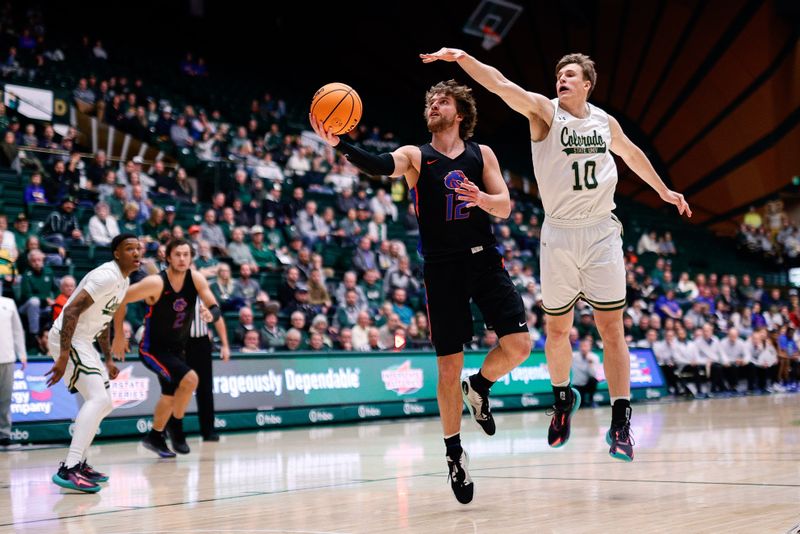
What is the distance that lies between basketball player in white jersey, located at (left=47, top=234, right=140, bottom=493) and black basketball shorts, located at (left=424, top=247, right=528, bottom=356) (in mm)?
2763

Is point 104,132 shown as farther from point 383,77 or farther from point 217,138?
point 383,77

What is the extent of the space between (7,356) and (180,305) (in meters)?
2.85

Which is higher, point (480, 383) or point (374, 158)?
point (374, 158)

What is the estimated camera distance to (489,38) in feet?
88.8

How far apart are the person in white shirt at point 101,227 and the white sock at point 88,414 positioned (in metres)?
8.18

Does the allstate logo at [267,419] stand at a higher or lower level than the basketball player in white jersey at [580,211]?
lower

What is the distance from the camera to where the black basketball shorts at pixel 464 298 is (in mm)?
5641

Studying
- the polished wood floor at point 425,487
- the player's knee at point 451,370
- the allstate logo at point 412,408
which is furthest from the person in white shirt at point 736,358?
the player's knee at point 451,370

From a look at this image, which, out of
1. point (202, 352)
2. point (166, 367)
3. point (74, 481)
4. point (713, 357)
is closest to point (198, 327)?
point (202, 352)

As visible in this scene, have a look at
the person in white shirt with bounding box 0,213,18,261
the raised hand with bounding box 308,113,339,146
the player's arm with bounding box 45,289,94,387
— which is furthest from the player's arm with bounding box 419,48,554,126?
the person in white shirt with bounding box 0,213,18,261

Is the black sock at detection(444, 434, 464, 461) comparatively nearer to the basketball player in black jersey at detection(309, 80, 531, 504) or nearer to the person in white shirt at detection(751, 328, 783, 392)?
the basketball player in black jersey at detection(309, 80, 531, 504)

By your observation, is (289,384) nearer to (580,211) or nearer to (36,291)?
(36,291)

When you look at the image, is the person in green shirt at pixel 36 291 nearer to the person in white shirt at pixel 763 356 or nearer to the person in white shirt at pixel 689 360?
the person in white shirt at pixel 689 360

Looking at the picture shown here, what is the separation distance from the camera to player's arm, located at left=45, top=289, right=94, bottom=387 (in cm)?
655
